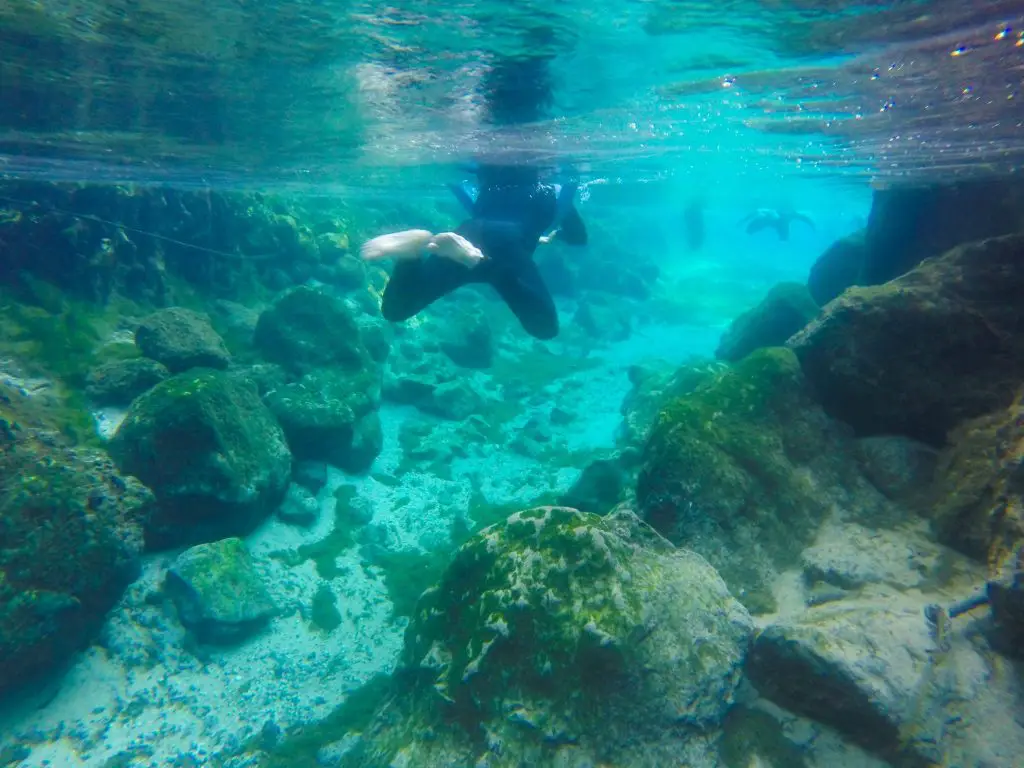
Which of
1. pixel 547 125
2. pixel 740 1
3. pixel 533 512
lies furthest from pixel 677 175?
pixel 533 512

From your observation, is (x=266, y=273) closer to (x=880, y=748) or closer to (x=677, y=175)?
(x=880, y=748)

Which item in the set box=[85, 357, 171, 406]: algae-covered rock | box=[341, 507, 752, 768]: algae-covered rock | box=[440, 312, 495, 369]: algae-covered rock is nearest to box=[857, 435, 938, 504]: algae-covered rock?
box=[341, 507, 752, 768]: algae-covered rock

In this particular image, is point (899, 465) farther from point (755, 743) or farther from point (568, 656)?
point (568, 656)

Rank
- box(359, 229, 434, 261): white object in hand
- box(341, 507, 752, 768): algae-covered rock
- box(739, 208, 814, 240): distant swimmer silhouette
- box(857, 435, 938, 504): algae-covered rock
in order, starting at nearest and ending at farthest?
box(341, 507, 752, 768): algae-covered rock < box(857, 435, 938, 504): algae-covered rock < box(359, 229, 434, 261): white object in hand < box(739, 208, 814, 240): distant swimmer silhouette

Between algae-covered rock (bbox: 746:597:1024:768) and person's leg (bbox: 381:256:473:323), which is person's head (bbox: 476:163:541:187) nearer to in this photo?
person's leg (bbox: 381:256:473:323)

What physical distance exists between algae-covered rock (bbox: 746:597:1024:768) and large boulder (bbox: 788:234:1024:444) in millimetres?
2578

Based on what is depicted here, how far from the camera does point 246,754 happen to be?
18.7 feet

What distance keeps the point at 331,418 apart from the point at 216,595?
145 inches

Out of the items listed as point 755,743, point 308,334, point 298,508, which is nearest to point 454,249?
point 298,508

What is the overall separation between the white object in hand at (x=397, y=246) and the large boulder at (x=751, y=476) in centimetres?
402

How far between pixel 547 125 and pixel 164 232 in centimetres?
986

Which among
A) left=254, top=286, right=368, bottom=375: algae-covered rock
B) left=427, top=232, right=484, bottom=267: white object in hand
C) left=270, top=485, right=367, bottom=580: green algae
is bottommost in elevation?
left=270, top=485, right=367, bottom=580: green algae

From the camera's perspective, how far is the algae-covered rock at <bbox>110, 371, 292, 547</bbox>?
6961 mm

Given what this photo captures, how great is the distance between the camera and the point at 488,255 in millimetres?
7730
